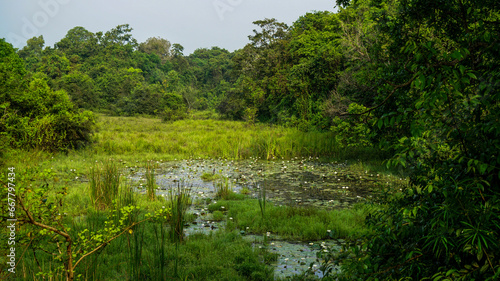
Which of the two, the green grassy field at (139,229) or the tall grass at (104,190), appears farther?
the tall grass at (104,190)

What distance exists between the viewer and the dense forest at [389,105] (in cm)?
183

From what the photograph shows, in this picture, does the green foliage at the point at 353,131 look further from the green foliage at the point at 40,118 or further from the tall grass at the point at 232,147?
the green foliage at the point at 40,118

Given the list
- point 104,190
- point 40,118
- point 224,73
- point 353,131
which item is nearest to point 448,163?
point 104,190

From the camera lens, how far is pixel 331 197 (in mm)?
8039

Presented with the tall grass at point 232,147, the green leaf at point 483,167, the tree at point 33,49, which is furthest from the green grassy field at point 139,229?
the tree at point 33,49

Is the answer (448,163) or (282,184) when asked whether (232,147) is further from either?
(448,163)

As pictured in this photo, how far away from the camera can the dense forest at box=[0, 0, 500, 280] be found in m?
1.83

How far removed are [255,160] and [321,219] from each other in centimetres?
712

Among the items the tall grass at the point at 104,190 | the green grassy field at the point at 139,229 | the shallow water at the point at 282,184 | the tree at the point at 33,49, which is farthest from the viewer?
the tree at the point at 33,49

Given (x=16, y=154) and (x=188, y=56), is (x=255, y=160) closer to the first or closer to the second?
(x=16, y=154)

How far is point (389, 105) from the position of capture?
2.58m

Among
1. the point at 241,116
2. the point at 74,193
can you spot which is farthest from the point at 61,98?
the point at 241,116

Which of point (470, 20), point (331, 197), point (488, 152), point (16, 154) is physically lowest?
point (331, 197)

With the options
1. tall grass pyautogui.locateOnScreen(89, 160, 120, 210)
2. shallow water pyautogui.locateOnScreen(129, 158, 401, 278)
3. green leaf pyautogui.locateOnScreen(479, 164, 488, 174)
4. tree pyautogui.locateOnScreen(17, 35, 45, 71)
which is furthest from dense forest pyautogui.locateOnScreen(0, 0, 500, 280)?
tree pyautogui.locateOnScreen(17, 35, 45, 71)
